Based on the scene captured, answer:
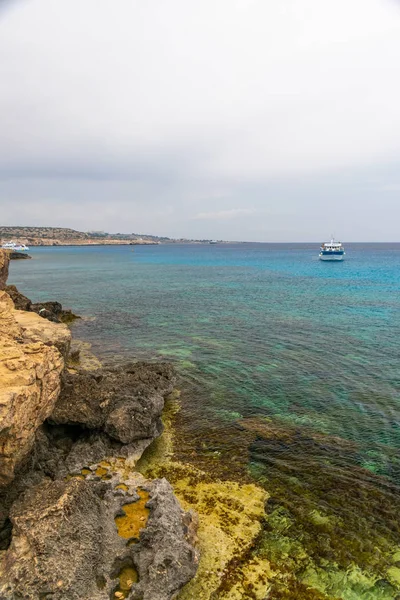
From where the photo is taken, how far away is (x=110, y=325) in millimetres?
41000

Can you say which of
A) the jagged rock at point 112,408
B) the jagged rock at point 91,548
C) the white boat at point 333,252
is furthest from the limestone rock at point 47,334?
the white boat at point 333,252

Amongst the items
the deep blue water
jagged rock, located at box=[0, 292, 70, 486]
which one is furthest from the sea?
jagged rock, located at box=[0, 292, 70, 486]

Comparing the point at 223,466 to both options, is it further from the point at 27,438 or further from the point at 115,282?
the point at 115,282

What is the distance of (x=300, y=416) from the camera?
778 inches

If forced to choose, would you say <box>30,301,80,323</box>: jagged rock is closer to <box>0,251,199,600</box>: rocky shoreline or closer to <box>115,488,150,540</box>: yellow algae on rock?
<box>0,251,199,600</box>: rocky shoreline

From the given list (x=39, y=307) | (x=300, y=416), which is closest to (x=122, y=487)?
(x=300, y=416)

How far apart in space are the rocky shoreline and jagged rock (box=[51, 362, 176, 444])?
0.16 ft

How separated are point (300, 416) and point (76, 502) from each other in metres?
13.3

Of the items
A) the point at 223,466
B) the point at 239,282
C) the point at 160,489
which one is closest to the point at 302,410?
the point at 223,466

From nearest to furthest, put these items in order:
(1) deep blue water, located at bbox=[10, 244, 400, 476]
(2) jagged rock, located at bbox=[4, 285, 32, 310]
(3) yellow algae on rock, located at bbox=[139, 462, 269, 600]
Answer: (3) yellow algae on rock, located at bbox=[139, 462, 269, 600] < (1) deep blue water, located at bbox=[10, 244, 400, 476] < (2) jagged rock, located at bbox=[4, 285, 32, 310]

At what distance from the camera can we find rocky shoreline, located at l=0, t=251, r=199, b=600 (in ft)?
28.9

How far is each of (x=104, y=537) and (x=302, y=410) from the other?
13.5m

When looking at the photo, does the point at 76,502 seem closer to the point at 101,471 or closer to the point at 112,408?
the point at 101,471

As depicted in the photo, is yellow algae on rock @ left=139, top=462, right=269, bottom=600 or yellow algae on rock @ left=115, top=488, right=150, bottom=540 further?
yellow algae on rock @ left=115, top=488, right=150, bottom=540
